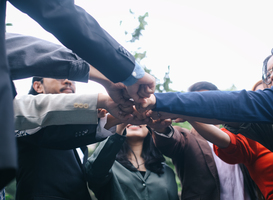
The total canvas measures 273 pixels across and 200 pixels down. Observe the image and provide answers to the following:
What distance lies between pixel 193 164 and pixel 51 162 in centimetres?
153

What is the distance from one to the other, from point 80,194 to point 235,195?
5.37 ft

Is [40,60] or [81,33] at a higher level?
[81,33]

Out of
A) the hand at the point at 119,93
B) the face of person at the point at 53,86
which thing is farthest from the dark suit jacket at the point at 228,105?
the face of person at the point at 53,86

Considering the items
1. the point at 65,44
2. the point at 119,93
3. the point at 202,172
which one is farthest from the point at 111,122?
the point at 65,44

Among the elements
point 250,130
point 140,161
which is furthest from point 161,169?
point 250,130

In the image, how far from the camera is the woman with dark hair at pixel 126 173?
220 centimetres

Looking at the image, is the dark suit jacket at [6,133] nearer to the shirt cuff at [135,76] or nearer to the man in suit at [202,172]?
the shirt cuff at [135,76]

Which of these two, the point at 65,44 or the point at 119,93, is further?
the point at 119,93

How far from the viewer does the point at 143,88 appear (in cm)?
187

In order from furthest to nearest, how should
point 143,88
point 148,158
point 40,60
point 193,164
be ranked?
1. point 148,158
2. point 193,164
3. point 143,88
4. point 40,60

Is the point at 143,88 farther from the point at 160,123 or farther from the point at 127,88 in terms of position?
the point at 160,123

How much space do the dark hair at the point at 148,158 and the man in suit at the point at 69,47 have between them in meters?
1.08

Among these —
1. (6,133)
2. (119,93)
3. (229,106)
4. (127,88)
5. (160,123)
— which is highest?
(6,133)

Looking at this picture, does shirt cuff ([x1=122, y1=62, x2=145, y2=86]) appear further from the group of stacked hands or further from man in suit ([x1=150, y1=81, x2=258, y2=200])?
man in suit ([x1=150, y1=81, x2=258, y2=200])
